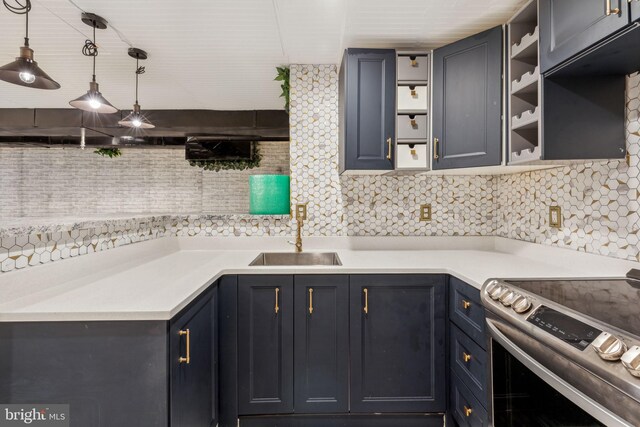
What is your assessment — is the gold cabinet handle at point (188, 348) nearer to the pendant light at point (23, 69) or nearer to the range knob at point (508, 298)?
the range knob at point (508, 298)

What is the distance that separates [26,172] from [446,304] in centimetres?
792

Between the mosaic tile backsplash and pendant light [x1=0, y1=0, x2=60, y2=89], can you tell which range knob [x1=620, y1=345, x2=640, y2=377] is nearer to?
the mosaic tile backsplash

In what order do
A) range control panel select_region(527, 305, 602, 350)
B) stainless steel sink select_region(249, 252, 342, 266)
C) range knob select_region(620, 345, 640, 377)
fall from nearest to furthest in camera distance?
1. range knob select_region(620, 345, 640, 377)
2. range control panel select_region(527, 305, 602, 350)
3. stainless steel sink select_region(249, 252, 342, 266)

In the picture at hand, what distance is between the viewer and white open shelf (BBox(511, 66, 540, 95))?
150 cm

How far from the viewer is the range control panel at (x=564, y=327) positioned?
779 millimetres

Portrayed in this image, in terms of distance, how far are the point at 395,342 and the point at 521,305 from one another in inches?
34.2

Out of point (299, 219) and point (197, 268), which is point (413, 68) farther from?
point (197, 268)

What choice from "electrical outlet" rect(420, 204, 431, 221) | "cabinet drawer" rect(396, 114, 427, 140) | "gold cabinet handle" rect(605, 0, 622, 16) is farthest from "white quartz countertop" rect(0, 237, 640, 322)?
"gold cabinet handle" rect(605, 0, 622, 16)

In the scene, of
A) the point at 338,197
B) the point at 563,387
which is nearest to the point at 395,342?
the point at 563,387

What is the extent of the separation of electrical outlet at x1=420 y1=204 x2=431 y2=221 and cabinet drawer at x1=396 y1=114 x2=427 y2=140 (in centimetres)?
57

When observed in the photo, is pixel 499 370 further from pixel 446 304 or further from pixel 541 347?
pixel 446 304

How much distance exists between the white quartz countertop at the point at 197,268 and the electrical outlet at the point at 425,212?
162 mm

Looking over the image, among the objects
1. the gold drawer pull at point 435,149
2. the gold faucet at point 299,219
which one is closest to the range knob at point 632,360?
the gold drawer pull at point 435,149

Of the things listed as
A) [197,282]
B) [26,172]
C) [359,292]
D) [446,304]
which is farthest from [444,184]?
[26,172]
